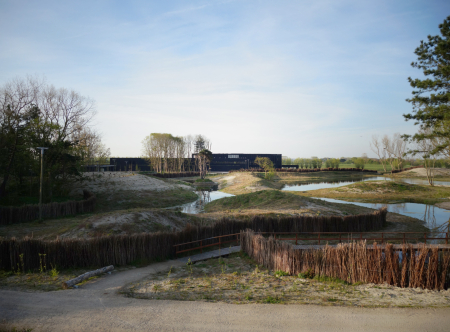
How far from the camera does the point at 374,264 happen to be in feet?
30.9

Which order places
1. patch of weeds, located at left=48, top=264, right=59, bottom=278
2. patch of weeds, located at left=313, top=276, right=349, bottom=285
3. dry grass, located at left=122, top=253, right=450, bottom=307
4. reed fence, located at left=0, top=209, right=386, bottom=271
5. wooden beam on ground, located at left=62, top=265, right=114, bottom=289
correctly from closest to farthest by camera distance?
dry grass, located at left=122, top=253, right=450, bottom=307, wooden beam on ground, located at left=62, top=265, right=114, bottom=289, patch of weeds, located at left=313, top=276, right=349, bottom=285, patch of weeds, located at left=48, top=264, right=59, bottom=278, reed fence, located at left=0, top=209, right=386, bottom=271

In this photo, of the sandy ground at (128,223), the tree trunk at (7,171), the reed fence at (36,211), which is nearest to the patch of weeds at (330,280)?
the sandy ground at (128,223)

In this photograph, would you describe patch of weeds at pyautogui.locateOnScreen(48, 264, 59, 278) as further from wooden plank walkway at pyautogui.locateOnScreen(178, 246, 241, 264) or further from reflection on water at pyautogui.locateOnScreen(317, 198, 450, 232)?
reflection on water at pyautogui.locateOnScreen(317, 198, 450, 232)

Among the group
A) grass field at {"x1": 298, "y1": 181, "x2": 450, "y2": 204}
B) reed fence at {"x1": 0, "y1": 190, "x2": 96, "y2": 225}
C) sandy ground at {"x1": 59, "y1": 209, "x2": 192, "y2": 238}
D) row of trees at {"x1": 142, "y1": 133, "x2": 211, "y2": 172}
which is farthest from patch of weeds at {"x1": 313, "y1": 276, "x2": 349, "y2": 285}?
row of trees at {"x1": 142, "y1": 133, "x2": 211, "y2": 172}

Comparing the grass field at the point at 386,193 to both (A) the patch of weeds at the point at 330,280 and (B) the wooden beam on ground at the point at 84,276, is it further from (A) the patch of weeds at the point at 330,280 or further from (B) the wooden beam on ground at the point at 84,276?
(B) the wooden beam on ground at the point at 84,276

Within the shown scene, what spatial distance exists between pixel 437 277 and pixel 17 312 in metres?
12.3

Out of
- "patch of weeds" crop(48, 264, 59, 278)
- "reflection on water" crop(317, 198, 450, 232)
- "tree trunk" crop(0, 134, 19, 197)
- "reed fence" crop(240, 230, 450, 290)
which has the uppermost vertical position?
"tree trunk" crop(0, 134, 19, 197)

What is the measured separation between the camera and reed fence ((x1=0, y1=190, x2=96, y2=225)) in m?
20.7

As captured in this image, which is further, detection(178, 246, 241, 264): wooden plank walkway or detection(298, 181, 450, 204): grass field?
detection(298, 181, 450, 204): grass field

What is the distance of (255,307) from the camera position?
7.54 meters

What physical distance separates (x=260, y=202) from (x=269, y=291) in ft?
→ 70.9

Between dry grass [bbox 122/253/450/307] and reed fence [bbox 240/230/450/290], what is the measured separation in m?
0.33

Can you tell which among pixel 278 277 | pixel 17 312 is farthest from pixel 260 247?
pixel 17 312

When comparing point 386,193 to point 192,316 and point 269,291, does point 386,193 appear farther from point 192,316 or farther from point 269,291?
point 192,316
